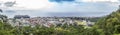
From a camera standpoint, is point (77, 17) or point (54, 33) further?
point (77, 17)

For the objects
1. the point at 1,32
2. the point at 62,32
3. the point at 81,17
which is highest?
the point at 1,32

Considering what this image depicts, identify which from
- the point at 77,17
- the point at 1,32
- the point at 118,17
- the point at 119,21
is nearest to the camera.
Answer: the point at 1,32

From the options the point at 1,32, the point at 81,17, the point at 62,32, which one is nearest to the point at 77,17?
the point at 81,17

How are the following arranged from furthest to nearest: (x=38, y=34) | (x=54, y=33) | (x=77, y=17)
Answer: (x=77, y=17), (x=54, y=33), (x=38, y=34)

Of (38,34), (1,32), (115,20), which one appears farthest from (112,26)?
(38,34)

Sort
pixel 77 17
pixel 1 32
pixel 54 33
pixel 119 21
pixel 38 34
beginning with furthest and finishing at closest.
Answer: pixel 77 17 < pixel 54 33 < pixel 38 34 < pixel 119 21 < pixel 1 32

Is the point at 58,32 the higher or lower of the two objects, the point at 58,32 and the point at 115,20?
the lower

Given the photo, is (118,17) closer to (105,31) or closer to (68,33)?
(105,31)

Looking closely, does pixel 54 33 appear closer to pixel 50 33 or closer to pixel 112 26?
pixel 50 33

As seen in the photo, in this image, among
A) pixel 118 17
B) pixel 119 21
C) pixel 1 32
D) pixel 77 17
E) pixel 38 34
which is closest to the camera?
pixel 1 32
